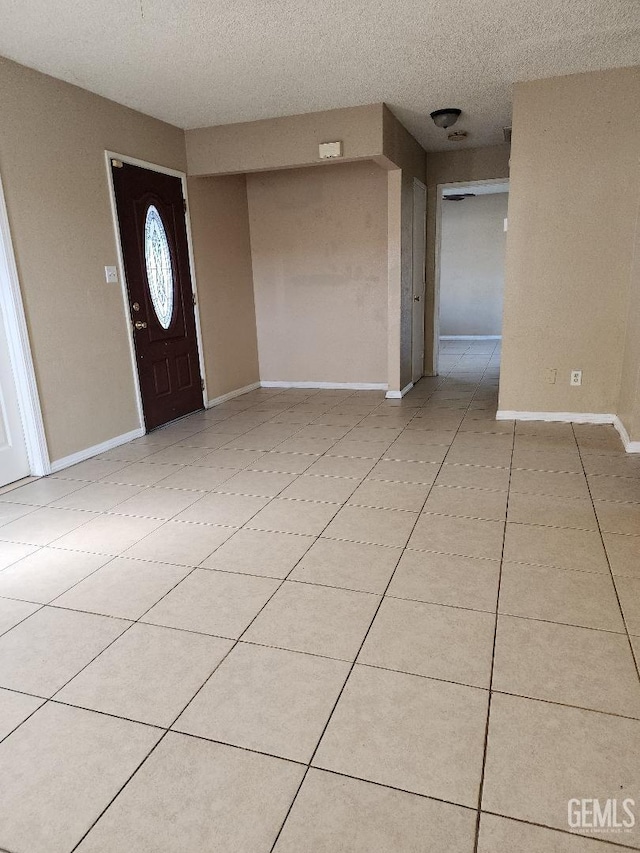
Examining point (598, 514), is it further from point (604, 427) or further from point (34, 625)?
point (34, 625)

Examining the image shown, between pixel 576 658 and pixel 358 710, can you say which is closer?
pixel 358 710

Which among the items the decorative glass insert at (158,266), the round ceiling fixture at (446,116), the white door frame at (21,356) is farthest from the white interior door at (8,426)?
the round ceiling fixture at (446,116)

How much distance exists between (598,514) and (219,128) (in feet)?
14.2

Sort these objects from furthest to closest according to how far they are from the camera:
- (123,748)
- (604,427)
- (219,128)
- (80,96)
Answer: (219,128) < (604,427) < (80,96) < (123,748)

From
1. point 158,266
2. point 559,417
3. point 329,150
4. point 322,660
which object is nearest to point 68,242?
point 158,266

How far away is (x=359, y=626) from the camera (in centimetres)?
190

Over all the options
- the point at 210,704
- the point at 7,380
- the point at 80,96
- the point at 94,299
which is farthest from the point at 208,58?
the point at 210,704

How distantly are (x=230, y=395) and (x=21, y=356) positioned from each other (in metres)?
2.54

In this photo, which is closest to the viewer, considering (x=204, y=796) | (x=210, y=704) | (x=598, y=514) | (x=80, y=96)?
(x=204, y=796)

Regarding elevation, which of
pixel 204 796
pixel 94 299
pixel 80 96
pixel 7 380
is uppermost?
pixel 80 96

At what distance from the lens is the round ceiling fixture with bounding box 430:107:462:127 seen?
4480 millimetres

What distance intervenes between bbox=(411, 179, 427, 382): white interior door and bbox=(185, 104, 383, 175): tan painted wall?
128 cm

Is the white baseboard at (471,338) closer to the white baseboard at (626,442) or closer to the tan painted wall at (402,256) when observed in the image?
the tan painted wall at (402,256)

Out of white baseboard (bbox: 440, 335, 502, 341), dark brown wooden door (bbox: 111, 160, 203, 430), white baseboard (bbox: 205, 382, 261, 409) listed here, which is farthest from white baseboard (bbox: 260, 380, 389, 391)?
white baseboard (bbox: 440, 335, 502, 341)
